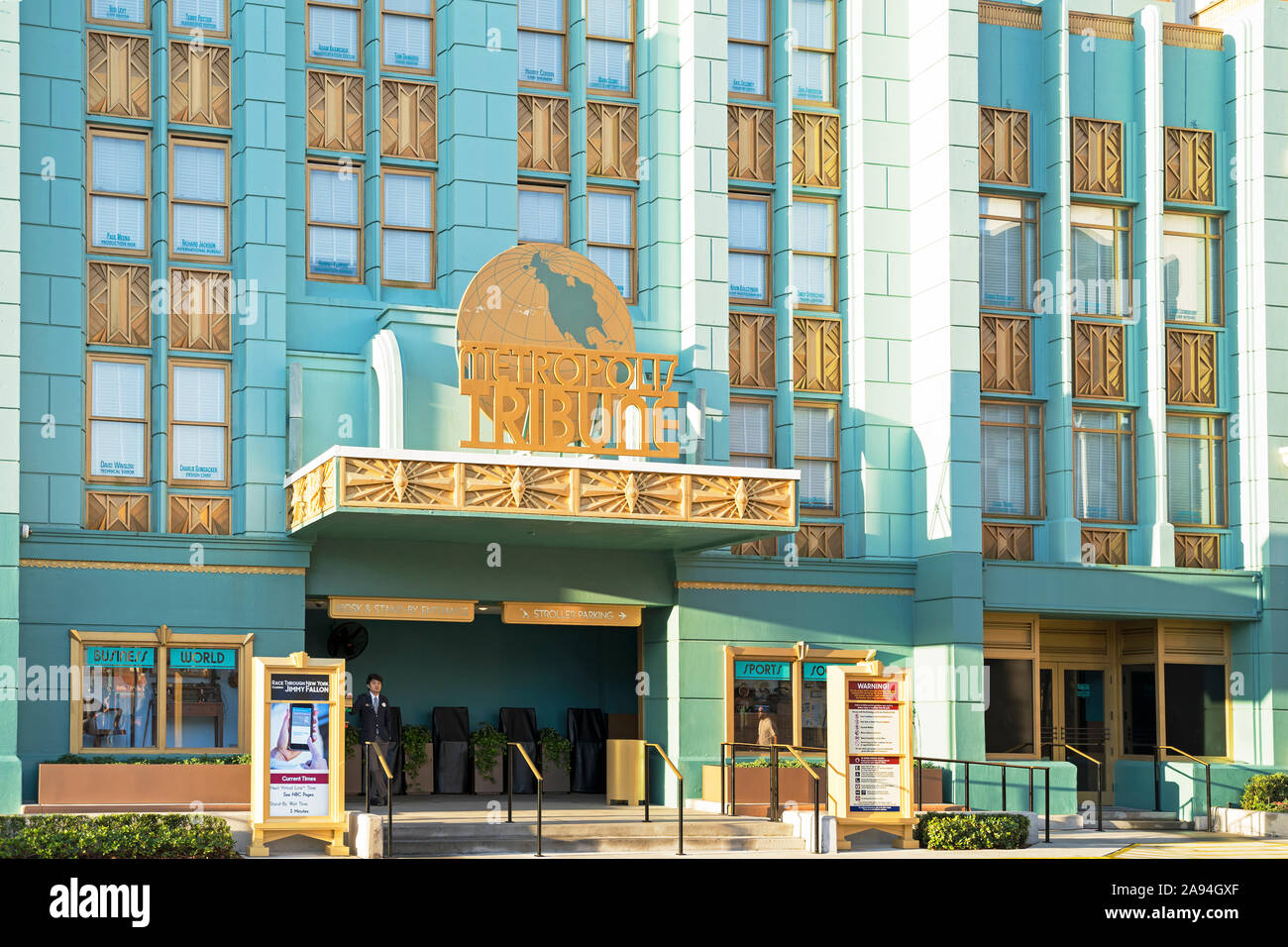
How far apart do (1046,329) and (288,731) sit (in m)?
18.1

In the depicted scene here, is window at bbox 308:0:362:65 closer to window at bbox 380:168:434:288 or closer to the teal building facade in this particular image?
the teal building facade

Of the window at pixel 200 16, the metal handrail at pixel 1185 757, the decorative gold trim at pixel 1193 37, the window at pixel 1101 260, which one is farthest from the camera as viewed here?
the decorative gold trim at pixel 1193 37

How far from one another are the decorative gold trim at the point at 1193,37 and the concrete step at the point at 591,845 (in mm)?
19530

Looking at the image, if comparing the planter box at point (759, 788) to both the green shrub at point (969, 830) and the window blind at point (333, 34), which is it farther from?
the window blind at point (333, 34)

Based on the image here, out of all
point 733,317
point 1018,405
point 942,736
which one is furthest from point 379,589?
point 1018,405

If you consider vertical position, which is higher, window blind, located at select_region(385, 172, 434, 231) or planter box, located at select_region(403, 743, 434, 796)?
window blind, located at select_region(385, 172, 434, 231)

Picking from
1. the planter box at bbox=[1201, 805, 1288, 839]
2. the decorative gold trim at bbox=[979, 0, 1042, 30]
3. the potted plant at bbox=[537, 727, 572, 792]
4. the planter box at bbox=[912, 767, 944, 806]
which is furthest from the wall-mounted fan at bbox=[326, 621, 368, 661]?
the decorative gold trim at bbox=[979, 0, 1042, 30]

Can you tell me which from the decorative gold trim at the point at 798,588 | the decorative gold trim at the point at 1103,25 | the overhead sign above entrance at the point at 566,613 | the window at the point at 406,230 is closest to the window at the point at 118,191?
the window at the point at 406,230

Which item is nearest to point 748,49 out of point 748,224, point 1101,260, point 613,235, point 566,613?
point 748,224

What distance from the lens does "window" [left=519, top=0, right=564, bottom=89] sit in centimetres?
3045

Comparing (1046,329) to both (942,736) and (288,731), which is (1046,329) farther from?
(288,731)

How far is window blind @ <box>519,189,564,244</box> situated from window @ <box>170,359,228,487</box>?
6060mm

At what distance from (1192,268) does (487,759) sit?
17420 mm

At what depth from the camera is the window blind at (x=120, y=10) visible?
27797 mm
